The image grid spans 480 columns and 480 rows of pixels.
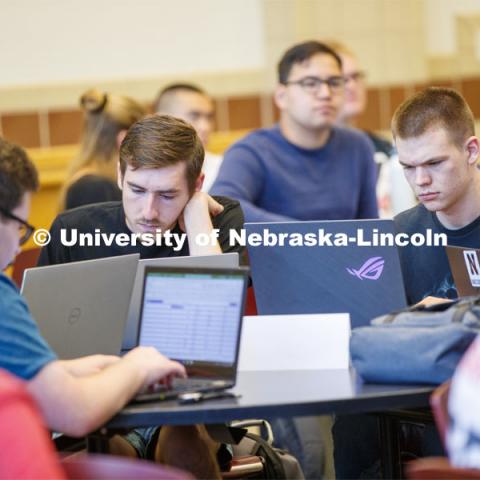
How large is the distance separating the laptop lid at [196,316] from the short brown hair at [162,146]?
30.3 inches

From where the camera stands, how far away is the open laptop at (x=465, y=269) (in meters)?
2.83

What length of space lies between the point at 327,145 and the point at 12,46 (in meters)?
2.03

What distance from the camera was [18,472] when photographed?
1699 millimetres

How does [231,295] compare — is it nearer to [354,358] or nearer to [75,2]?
[354,358]

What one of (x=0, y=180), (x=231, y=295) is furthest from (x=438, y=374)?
(x=0, y=180)

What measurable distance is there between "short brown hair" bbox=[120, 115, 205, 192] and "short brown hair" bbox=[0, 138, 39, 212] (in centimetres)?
89

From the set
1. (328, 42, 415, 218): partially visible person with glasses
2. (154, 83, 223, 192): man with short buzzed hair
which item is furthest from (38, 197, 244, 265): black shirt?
(154, 83, 223, 192): man with short buzzed hair

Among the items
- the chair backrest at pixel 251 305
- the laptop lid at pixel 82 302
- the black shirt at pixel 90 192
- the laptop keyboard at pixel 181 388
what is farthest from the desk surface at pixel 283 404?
the black shirt at pixel 90 192

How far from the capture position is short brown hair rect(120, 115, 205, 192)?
3.26m

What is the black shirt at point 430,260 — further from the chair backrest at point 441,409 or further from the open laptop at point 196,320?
the chair backrest at point 441,409

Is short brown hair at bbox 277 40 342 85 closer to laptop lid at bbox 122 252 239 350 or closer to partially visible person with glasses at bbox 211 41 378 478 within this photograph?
partially visible person with glasses at bbox 211 41 378 478

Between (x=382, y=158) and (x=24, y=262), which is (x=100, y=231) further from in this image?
(x=382, y=158)

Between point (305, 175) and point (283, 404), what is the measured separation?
2.53 m

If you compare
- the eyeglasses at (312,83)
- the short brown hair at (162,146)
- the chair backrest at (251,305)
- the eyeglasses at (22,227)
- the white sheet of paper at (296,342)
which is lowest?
→ the white sheet of paper at (296,342)
